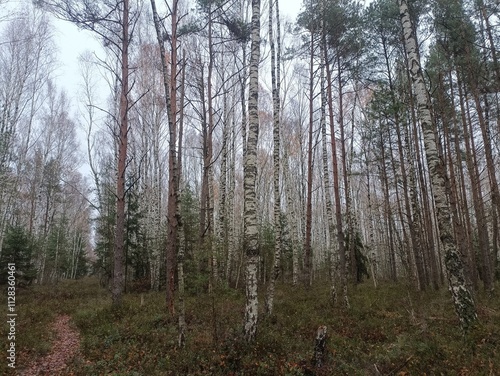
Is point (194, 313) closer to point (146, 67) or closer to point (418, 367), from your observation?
point (418, 367)

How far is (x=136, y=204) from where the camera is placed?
19.0 m

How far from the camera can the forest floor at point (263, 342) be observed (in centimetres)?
536

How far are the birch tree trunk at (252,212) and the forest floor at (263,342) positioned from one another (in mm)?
516

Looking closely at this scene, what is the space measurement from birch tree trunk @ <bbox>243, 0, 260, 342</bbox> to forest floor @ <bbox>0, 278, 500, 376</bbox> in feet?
1.69

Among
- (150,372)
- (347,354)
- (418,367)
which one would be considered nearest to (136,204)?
(150,372)

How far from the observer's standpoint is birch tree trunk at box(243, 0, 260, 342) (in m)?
6.48

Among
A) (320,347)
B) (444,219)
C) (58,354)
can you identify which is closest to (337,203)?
(444,219)

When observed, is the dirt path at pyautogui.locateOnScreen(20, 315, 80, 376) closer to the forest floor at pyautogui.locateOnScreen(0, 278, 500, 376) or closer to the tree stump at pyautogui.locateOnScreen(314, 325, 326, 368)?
the forest floor at pyautogui.locateOnScreen(0, 278, 500, 376)

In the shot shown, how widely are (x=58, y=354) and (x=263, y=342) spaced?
475cm

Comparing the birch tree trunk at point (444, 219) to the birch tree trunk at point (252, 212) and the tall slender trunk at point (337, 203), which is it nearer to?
the birch tree trunk at point (252, 212)

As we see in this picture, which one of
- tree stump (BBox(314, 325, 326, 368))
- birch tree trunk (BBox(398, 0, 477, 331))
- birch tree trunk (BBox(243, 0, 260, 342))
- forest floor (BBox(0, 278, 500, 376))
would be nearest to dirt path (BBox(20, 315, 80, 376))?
forest floor (BBox(0, 278, 500, 376))

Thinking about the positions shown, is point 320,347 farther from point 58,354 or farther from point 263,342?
point 58,354

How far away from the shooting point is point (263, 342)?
6.36m

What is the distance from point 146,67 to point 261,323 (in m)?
15.7
